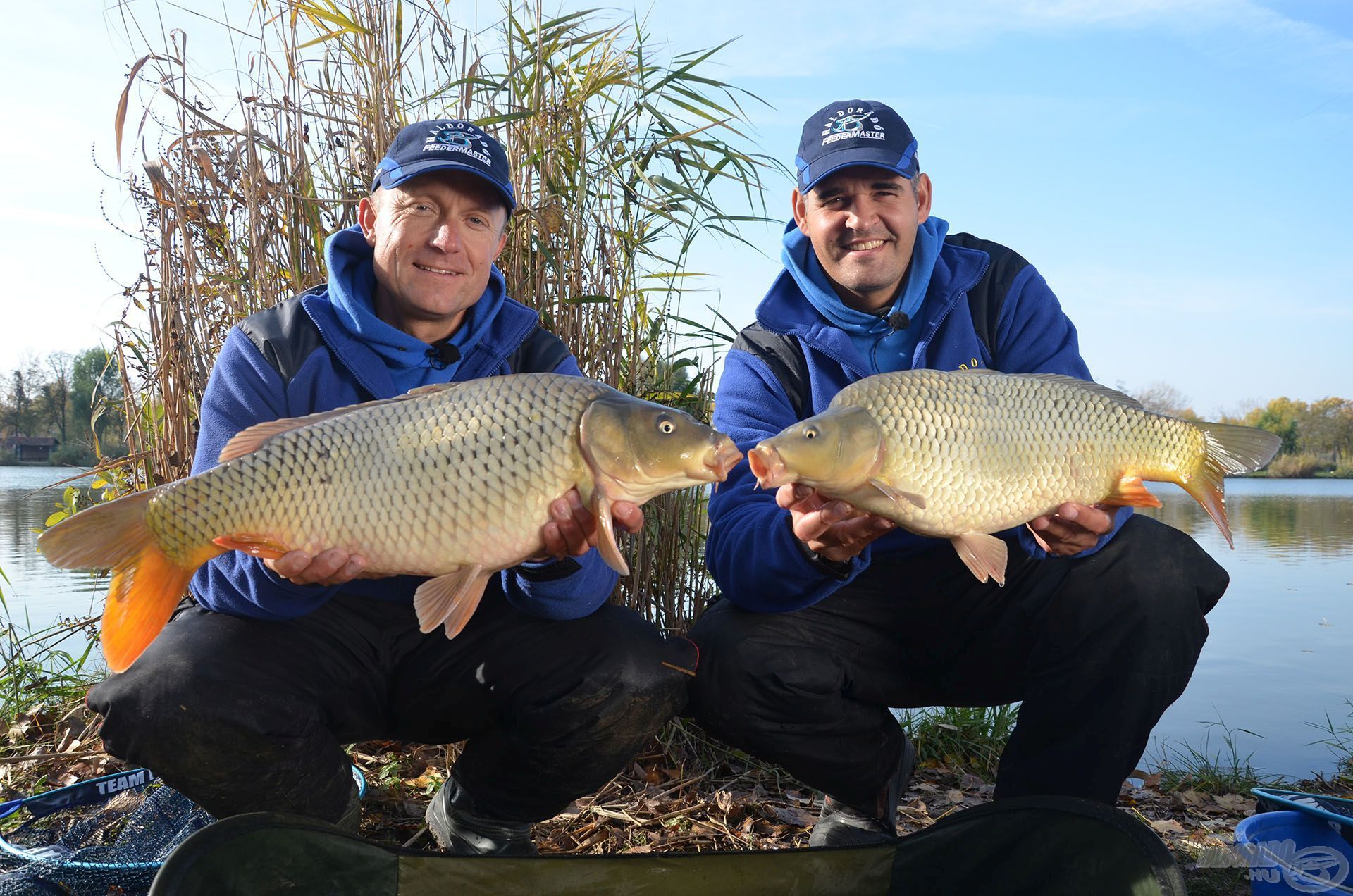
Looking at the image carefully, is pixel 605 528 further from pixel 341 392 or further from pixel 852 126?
pixel 852 126

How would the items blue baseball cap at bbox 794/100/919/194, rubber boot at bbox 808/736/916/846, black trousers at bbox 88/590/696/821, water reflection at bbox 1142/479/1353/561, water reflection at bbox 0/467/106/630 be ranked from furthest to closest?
water reflection at bbox 1142/479/1353/561 → water reflection at bbox 0/467/106/630 → blue baseball cap at bbox 794/100/919/194 → rubber boot at bbox 808/736/916/846 → black trousers at bbox 88/590/696/821

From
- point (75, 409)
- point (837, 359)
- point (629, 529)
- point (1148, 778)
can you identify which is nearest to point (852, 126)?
point (837, 359)

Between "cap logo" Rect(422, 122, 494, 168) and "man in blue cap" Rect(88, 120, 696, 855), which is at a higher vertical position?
"cap logo" Rect(422, 122, 494, 168)

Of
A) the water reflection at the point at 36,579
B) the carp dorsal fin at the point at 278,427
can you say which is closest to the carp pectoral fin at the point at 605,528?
the carp dorsal fin at the point at 278,427

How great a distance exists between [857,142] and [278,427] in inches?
50.4

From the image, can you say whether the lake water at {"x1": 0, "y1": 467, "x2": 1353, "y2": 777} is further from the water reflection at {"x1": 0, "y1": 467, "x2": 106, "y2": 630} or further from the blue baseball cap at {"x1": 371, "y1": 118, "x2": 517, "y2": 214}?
the blue baseball cap at {"x1": 371, "y1": 118, "x2": 517, "y2": 214}

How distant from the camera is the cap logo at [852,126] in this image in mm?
2059

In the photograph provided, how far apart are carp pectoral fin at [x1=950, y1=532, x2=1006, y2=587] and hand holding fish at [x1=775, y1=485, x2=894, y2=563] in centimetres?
12

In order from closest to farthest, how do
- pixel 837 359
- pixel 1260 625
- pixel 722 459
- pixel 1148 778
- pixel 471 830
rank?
pixel 722 459
pixel 471 830
pixel 837 359
pixel 1148 778
pixel 1260 625

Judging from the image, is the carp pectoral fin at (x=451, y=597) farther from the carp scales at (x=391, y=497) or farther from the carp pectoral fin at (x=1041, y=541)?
the carp pectoral fin at (x=1041, y=541)

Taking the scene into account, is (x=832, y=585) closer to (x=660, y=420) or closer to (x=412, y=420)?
(x=660, y=420)

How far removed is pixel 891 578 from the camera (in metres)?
1.97

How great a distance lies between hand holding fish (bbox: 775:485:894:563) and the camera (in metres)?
1.61

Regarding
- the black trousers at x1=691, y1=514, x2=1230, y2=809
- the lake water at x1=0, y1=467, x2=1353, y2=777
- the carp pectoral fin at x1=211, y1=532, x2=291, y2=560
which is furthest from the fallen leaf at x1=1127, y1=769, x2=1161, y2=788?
the carp pectoral fin at x1=211, y1=532, x2=291, y2=560
